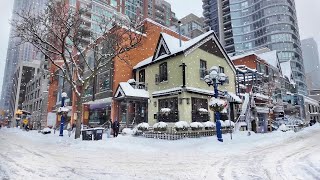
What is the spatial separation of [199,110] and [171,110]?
8.38ft

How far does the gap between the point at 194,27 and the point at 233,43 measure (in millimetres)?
17255

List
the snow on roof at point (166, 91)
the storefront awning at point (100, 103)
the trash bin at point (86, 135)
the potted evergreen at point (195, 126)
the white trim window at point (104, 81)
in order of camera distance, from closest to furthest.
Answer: the trash bin at point (86, 135)
the potted evergreen at point (195, 126)
the snow on roof at point (166, 91)
the storefront awning at point (100, 103)
the white trim window at point (104, 81)

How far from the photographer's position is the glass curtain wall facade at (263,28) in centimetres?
7619

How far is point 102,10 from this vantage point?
6162 centimetres

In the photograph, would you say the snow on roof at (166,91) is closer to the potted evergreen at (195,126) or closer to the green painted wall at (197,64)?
the green painted wall at (197,64)

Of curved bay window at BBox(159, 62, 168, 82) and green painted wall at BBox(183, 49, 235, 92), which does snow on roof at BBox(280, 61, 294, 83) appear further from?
curved bay window at BBox(159, 62, 168, 82)

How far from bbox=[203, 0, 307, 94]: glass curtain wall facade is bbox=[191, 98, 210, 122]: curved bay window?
6453cm

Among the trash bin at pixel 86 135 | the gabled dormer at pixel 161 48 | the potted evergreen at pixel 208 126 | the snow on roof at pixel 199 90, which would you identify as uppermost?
the gabled dormer at pixel 161 48

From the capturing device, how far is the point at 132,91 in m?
21.9

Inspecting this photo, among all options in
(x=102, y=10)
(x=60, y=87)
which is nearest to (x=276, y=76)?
(x=60, y=87)

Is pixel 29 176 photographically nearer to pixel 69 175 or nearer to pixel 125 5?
pixel 69 175

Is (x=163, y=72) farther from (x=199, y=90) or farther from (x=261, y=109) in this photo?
(x=261, y=109)

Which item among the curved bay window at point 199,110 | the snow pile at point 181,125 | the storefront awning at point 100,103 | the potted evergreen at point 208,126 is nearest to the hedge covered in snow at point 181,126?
the snow pile at point 181,125

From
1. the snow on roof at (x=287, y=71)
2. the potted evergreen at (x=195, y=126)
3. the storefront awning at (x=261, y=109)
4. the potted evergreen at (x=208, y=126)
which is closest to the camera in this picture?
the potted evergreen at (x=195, y=126)
